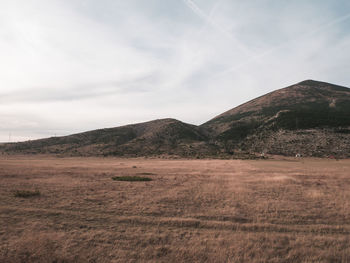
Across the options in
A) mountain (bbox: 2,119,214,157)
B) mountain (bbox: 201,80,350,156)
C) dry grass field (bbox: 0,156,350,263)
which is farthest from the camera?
mountain (bbox: 2,119,214,157)

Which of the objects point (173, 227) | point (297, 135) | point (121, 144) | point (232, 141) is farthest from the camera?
point (121, 144)

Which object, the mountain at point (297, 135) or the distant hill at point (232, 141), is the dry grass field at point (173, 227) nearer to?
the distant hill at point (232, 141)

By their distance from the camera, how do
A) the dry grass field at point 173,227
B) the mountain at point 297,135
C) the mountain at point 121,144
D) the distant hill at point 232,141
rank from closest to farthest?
the dry grass field at point 173,227 → the mountain at point 297,135 → the distant hill at point 232,141 → the mountain at point 121,144

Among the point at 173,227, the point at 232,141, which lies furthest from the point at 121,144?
the point at 173,227

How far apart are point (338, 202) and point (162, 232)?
1136 centimetres

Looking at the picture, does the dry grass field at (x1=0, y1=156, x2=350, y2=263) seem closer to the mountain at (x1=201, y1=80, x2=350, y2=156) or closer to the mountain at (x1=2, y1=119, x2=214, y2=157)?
the mountain at (x1=2, y1=119, x2=214, y2=157)

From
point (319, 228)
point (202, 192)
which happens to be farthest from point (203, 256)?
point (202, 192)

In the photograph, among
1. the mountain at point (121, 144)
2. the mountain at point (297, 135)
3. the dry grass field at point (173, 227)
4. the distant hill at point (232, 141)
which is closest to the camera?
the dry grass field at point (173, 227)

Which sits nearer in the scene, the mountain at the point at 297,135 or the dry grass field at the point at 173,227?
the dry grass field at the point at 173,227

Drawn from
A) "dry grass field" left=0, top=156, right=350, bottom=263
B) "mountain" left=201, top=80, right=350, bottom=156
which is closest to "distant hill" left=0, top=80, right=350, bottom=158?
"mountain" left=201, top=80, right=350, bottom=156

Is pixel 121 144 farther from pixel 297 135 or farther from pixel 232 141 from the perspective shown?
pixel 297 135

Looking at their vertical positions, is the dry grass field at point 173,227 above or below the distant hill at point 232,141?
below

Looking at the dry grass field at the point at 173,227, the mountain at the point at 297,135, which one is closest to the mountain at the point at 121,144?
the mountain at the point at 297,135

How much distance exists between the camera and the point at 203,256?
22.5 feet
